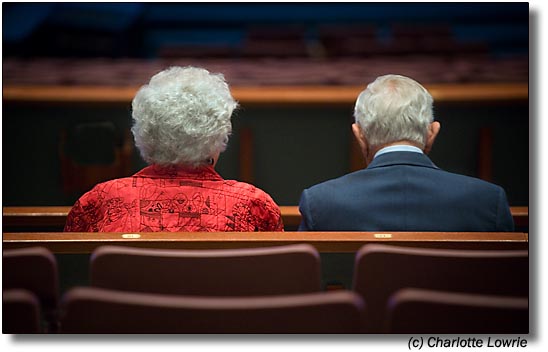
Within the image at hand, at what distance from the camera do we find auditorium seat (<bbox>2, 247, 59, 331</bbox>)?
0.41 meters

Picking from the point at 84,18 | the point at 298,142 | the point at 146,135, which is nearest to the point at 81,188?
the point at 298,142

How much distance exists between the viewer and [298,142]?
104cm

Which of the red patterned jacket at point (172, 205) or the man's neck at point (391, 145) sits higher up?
the man's neck at point (391, 145)

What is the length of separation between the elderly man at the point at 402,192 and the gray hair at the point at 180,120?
100 mm

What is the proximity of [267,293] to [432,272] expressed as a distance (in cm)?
11

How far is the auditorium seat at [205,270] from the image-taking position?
0.39 m

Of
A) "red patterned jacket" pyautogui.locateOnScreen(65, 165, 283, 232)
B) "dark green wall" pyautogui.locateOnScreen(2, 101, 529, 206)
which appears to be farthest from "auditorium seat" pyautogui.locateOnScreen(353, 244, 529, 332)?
"dark green wall" pyautogui.locateOnScreen(2, 101, 529, 206)

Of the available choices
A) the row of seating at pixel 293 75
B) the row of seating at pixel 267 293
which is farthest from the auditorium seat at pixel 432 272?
the row of seating at pixel 293 75

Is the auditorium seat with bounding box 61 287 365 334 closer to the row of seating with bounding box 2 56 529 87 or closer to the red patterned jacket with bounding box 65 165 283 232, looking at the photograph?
the red patterned jacket with bounding box 65 165 283 232

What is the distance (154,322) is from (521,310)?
0.21m

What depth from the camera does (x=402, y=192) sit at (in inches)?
20.4

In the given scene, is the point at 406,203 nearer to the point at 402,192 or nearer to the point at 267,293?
the point at 402,192

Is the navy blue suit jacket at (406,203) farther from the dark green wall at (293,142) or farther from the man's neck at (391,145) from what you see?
the dark green wall at (293,142)

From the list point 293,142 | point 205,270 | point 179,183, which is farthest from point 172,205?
point 293,142
